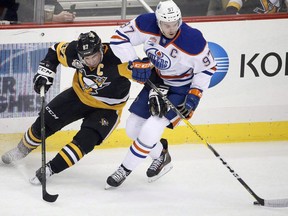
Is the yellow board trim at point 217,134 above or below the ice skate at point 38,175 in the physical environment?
below

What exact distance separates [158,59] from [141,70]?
8.0 inches

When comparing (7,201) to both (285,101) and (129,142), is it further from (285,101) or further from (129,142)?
(285,101)

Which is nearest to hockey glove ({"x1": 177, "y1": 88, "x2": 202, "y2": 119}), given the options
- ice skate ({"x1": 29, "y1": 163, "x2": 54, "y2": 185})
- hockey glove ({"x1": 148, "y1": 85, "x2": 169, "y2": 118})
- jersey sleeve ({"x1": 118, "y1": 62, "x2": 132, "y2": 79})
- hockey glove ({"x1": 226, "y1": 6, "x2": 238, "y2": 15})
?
hockey glove ({"x1": 148, "y1": 85, "x2": 169, "y2": 118})

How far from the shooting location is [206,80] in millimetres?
4891

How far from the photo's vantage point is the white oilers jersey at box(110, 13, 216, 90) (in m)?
4.82

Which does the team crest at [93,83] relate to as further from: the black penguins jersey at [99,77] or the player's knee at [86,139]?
the player's knee at [86,139]

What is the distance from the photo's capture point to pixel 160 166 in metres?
5.29

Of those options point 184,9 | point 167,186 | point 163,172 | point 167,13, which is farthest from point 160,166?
point 184,9

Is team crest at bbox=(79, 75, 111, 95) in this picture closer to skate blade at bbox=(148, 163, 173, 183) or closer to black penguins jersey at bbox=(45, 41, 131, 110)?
black penguins jersey at bbox=(45, 41, 131, 110)

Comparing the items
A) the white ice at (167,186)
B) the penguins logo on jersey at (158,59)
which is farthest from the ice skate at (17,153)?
the penguins logo on jersey at (158,59)

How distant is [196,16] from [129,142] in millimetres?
993

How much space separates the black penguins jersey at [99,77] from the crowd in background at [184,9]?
0.76 meters

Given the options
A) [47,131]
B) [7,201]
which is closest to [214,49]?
[47,131]

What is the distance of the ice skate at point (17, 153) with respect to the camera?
5.36 meters
